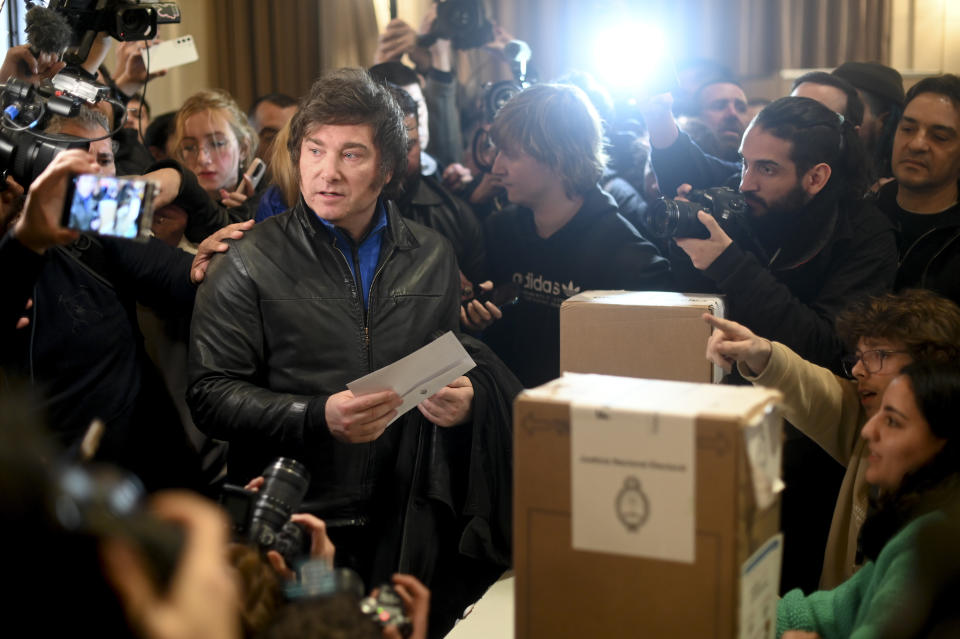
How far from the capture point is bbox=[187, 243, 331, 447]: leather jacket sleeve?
1.65m

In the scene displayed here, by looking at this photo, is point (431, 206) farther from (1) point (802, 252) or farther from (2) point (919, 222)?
(2) point (919, 222)

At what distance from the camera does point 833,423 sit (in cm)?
170

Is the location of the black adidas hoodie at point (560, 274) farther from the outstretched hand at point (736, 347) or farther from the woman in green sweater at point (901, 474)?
the woman in green sweater at point (901, 474)

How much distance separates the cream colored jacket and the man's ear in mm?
487

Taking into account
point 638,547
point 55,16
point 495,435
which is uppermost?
point 55,16

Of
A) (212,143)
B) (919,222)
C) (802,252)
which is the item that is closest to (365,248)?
(802,252)

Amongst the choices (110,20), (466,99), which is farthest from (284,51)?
(110,20)

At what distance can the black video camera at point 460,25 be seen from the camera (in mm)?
3719

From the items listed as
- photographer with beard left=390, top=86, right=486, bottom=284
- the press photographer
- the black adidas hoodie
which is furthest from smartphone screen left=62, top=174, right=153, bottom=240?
photographer with beard left=390, top=86, right=486, bottom=284

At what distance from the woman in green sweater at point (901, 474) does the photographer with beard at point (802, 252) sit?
0.52 m

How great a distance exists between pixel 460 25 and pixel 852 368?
2498mm

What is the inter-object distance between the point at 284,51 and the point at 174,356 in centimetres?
314

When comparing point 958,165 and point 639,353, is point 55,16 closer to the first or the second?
point 639,353

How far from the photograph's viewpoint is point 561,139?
2270mm
